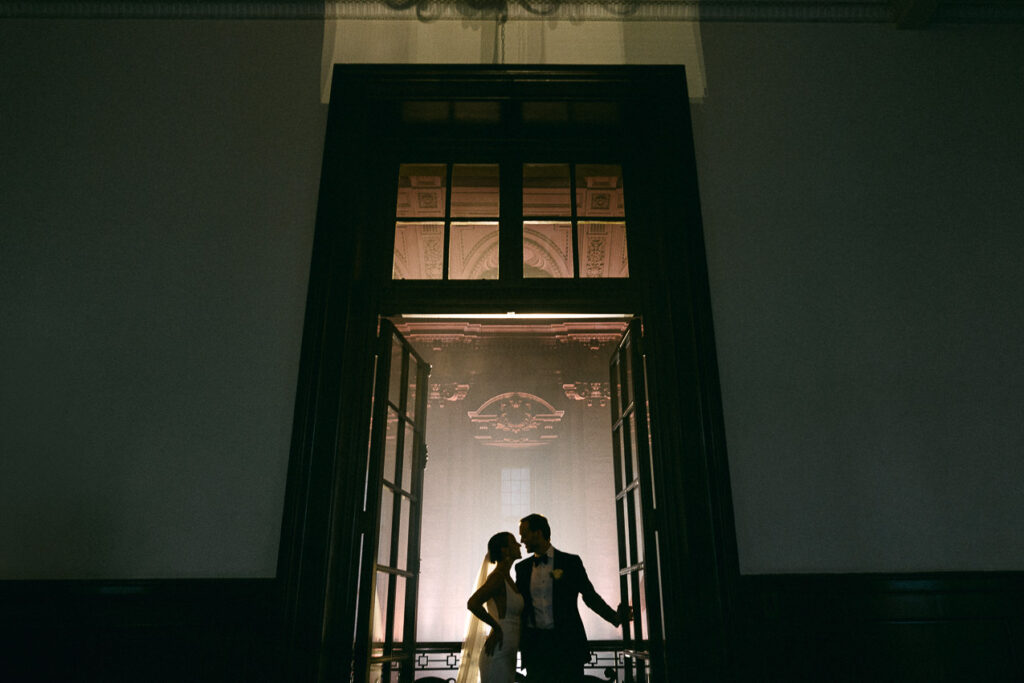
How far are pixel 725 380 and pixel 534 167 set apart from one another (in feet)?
5.05

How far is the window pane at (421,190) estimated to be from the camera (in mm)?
3375

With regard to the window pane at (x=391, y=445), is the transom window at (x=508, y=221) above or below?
above

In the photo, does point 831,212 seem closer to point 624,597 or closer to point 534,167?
point 534,167

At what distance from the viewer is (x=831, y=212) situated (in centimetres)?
302

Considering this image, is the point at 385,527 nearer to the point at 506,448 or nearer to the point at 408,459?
the point at 408,459

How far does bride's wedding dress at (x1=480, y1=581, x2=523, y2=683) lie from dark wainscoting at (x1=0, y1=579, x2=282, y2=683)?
5.67 feet

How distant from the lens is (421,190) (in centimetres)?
345

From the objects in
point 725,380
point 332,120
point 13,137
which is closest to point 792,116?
point 725,380

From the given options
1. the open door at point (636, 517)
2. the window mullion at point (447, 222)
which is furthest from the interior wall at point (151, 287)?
the open door at point (636, 517)

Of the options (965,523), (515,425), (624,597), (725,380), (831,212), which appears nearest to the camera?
(965,523)

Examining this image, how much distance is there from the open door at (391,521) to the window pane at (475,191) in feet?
2.45

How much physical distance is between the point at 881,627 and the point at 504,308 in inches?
79.2

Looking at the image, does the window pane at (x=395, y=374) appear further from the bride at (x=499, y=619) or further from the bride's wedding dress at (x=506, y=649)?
the bride's wedding dress at (x=506, y=649)

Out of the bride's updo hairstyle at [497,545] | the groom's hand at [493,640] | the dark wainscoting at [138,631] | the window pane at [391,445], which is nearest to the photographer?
the dark wainscoting at [138,631]
